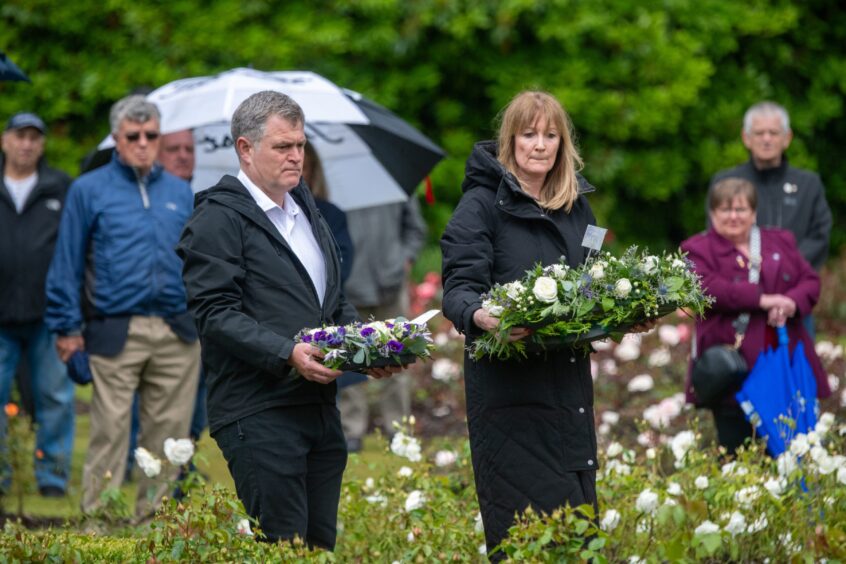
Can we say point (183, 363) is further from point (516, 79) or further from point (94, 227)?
point (516, 79)

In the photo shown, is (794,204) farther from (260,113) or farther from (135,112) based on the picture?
(260,113)

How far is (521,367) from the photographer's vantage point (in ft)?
16.6

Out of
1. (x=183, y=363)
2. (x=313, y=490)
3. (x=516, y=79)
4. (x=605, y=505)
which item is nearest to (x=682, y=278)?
(x=605, y=505)

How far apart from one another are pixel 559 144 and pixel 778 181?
3.55m

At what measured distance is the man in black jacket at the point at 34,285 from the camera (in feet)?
27.7

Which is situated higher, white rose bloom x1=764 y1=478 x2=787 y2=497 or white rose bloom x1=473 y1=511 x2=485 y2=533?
white rose bloom x1=764 y1=478 x2=787 y2=497

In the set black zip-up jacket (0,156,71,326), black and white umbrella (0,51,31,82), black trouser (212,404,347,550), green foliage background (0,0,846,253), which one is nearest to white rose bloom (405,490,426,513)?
black trouser (212,404,347,550)

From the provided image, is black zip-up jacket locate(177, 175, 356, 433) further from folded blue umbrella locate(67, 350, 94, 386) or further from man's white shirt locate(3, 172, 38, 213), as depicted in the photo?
man's white shirt locate(3, 172, 38, 213)

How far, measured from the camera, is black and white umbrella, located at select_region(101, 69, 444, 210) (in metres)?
7.48

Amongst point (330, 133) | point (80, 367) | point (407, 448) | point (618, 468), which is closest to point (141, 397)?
point (80, 367)

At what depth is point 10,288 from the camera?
8422mm

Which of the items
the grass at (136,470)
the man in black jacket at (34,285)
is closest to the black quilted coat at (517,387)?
the grass at (136,470)

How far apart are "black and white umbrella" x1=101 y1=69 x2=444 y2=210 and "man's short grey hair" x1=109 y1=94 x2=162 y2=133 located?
7.6 inches

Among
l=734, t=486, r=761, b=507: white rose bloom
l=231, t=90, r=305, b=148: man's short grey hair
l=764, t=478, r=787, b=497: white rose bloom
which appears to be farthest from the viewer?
l=764, t=478, r=787, b=497: white rose bloom
